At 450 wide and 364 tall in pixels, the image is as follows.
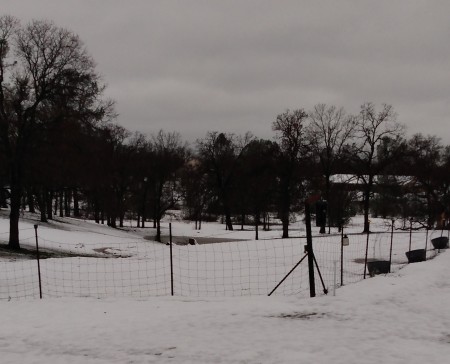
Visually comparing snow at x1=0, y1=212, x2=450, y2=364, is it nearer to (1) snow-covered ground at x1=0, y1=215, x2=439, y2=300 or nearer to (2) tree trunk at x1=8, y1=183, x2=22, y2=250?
(1) snow-covered ground at x1=0, y1=215, x2=439, y2=300

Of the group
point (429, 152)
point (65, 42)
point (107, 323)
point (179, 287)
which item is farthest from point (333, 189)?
point (107, 323)

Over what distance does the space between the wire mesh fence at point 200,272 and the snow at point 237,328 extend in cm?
146

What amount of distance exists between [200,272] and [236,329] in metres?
9.18

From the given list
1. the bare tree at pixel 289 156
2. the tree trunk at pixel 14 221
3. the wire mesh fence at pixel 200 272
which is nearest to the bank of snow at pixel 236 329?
the wire mesh fence at pixel 200 272

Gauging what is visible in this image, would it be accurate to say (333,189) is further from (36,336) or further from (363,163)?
(36,336)

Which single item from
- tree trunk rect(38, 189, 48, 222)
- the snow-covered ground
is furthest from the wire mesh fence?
tree trunk rect(38, 189, 48, 222)

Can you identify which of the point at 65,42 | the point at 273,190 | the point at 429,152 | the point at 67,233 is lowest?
the point at 67,233

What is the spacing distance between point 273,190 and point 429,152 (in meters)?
19.9

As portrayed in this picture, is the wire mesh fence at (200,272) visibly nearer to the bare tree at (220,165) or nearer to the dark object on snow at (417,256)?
the dark object on snow at (417,256)

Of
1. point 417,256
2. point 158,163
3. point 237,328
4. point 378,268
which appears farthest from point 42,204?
point 237,328

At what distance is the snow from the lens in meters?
7.05

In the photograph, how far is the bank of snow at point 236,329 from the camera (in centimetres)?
704

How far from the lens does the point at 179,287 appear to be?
14219mm

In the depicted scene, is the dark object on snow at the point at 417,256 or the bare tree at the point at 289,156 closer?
the dark object on snow at the point at 417,256
